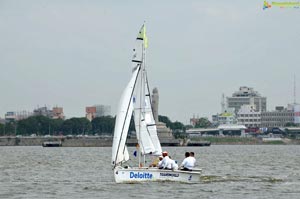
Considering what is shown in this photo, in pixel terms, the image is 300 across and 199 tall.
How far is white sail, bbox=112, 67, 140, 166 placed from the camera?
49.4 m

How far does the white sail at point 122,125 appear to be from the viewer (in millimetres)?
49375

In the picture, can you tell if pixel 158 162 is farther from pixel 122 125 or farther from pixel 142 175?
pixel 122 125

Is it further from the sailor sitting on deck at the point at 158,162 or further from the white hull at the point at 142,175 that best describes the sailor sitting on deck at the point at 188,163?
the sailor sitting on deck at the point at 158,162

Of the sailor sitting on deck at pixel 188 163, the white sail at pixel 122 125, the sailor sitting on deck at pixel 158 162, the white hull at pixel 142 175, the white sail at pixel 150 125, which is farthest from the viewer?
the white sail at pixel 150 125

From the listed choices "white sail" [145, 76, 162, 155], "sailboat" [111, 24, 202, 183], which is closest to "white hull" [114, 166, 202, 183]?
"sailboat" [111, 24, 202, 183]

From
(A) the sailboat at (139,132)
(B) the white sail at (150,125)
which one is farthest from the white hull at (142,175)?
(B) the white sail at (150,125)

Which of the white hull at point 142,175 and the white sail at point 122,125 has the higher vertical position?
the white sail at point 122,125

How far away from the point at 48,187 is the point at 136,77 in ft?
23.9

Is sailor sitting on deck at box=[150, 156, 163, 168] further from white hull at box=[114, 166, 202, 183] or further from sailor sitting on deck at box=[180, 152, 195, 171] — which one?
sailor sitting on deck at box=[180, 152, 195, 171]

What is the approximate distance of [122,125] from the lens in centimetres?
4962

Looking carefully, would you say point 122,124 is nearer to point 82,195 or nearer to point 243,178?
point 82,195

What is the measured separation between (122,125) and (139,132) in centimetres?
142

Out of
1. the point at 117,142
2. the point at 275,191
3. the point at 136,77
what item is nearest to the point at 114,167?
the point at 117,142

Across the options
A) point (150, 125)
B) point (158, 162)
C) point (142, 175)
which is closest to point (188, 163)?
point (158, 162)
